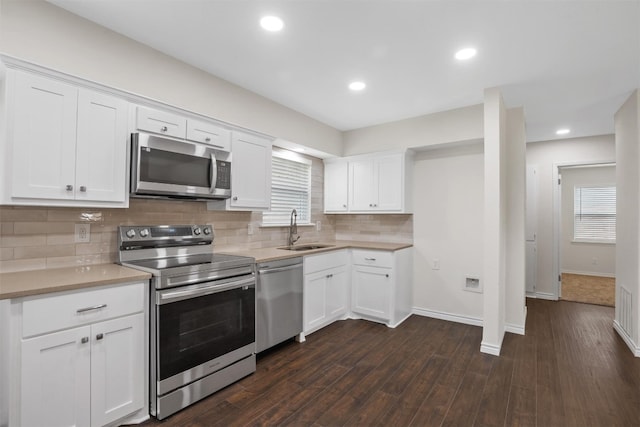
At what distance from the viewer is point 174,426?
6.45 feet

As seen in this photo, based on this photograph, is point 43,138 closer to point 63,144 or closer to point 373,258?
point 63,144

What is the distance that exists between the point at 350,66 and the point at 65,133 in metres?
2.16

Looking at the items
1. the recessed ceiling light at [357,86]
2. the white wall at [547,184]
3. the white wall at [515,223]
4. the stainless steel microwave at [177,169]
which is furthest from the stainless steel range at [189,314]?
the white wall at [547,184]

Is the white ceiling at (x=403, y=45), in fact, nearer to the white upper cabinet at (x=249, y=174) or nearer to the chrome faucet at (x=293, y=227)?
the white upper cabinet at (x=249, y=174)

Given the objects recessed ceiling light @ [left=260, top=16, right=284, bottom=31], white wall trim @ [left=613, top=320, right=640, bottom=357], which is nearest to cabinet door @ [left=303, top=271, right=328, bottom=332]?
recessed ceiling light @ [left=260, top=16, right=284, bottom=31]

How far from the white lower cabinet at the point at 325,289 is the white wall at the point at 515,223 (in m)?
1.93

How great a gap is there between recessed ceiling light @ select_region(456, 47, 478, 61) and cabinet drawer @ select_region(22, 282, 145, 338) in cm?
288

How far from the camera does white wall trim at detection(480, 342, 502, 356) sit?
3039 mm

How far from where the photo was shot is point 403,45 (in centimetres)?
241

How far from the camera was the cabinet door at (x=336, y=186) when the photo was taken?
4562mm

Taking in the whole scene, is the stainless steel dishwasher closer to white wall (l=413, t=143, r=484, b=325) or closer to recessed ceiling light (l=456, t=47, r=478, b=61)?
white wall (l=413, t=143, r=484, b=325)

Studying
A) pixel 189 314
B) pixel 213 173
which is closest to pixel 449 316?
pixel 189 314

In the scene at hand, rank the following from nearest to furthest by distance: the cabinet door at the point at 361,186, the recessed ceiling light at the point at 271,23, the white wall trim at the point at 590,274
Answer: the recessed ceiling light at the point at 271,23
the cabinet door at the point at 361,186
the white wall trim at the point at 590,274

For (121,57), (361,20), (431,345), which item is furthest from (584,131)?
(121,57)
